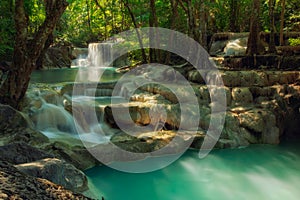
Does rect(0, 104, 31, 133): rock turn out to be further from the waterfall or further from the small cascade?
the waterfall

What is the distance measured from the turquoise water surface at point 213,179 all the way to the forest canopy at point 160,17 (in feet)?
20.1

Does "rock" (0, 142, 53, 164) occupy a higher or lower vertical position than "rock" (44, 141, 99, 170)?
higher

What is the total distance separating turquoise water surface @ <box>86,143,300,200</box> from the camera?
591cm

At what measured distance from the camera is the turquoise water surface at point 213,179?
5910mm

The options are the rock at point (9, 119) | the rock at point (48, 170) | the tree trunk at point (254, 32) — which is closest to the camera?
the rock at point (48, 170)

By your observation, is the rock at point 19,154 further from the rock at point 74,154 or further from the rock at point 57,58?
the rock at point 57,58

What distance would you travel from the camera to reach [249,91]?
9.55m

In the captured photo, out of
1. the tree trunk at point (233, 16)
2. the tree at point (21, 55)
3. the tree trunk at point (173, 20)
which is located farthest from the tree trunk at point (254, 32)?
the tree trunk at point (233, 16)

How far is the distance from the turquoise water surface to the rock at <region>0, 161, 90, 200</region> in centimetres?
366

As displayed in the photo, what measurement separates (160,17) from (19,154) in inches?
663

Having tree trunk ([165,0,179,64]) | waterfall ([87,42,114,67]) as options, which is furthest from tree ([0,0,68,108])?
waterfall ([87,42,114,67])

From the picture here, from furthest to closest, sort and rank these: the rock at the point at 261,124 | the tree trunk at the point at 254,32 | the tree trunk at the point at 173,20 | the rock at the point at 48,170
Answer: the tree trunk at the point at 173,20, the tree trunk at the point at 254,32, the rock at the point at 261,124, the rock at the point at 48,170

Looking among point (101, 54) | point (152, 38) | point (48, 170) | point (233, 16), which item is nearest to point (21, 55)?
point (48, 170)

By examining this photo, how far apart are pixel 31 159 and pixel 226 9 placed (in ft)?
77.2
